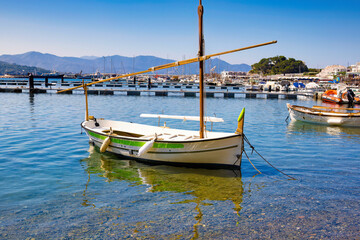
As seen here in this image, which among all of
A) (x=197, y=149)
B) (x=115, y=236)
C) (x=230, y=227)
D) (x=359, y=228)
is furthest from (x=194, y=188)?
(x=359, y=228)

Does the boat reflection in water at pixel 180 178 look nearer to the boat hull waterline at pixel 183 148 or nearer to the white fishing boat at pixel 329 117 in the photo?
the boat hull waterline at pixel 183 148

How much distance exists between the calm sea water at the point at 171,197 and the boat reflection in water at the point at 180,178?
0.04 metres

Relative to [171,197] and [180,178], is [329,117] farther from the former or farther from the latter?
[171,197]

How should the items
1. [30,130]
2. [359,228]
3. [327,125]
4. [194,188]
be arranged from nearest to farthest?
[359,228], [194,188], [30,130], [327,125]

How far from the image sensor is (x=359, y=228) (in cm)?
846

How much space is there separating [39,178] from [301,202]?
430 inches

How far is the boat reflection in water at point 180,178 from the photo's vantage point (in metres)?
11.0

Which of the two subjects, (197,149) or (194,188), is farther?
(197,149)

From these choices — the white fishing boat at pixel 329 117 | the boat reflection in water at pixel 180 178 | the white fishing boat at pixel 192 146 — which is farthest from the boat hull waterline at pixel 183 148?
the white fishing boat at pixel 329 117

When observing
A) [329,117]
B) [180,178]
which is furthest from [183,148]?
[329,117]

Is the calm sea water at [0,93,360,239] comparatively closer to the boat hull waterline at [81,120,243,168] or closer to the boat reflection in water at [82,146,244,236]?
the boat reflection in water at [82,146,244,236]

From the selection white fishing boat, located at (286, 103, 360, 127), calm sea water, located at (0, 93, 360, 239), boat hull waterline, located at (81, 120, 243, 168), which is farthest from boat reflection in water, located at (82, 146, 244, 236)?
white fishing boat, located at (286, 103, 360, 127)

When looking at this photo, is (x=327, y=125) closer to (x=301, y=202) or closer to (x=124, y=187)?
(x=301, y=202)

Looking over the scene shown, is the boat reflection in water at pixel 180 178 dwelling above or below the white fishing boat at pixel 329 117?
below
